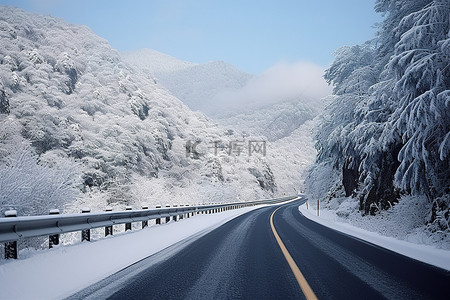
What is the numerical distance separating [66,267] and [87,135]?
3473cm

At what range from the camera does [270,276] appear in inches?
216

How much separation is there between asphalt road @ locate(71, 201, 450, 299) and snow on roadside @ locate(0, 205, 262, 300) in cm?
34

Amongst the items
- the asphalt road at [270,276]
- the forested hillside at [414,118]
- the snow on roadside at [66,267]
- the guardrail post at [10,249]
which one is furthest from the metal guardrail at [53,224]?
the forested hillside at [414,118]

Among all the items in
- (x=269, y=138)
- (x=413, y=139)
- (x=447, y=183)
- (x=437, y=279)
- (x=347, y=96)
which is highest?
(x=269, y=138)

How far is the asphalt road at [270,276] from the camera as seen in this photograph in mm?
4516

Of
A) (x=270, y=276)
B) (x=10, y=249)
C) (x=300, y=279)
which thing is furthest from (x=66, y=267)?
(x=300, y=279)

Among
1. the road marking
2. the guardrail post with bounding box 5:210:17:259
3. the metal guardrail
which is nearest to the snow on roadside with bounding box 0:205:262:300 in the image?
the guardrail post with bounding box 5:210:17:259

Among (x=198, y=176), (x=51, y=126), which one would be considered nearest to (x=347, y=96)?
(x=51, y=126)

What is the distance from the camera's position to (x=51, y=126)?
34.3 metres

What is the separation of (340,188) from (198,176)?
32606 mm

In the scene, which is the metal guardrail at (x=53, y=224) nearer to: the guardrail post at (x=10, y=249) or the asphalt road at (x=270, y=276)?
the guardrail post at (x=10, y=249)

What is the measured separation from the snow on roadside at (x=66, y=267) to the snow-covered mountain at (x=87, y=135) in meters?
4.01

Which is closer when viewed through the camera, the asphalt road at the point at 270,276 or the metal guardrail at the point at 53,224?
the asphalt road at the point at 270,276

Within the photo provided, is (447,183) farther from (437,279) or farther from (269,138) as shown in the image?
(269,138)
